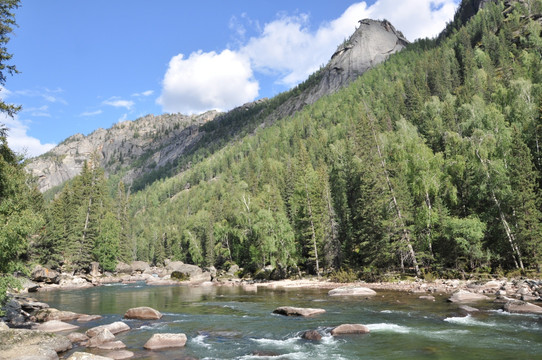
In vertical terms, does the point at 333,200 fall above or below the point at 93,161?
below

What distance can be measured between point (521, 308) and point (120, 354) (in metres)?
24.5

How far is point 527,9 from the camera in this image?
11888 centimetres

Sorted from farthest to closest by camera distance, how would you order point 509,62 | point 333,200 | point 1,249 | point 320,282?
point 509,62 < point 333,200 < point 320,282 < point 1,249

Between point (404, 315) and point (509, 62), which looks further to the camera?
point (509, 62)

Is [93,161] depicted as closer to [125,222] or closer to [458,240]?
[125,222]

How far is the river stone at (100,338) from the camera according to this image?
59.1 feet

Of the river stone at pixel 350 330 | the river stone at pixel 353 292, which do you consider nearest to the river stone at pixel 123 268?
the river stone at pixel 353 292

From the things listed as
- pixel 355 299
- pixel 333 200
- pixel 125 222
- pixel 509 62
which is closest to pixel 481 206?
pixel 355 299

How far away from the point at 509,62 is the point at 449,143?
60.0m

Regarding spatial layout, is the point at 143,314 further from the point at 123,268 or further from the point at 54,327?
the point at 123,268

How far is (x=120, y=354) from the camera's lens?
1625 cm

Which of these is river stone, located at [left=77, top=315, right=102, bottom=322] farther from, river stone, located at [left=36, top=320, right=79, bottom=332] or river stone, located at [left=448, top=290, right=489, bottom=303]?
river stone, located at [left=448, top=290, right=489, bottom=303]

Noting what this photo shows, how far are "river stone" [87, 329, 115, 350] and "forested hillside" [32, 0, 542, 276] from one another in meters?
34.0

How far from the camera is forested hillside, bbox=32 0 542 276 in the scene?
3903 centimetres
